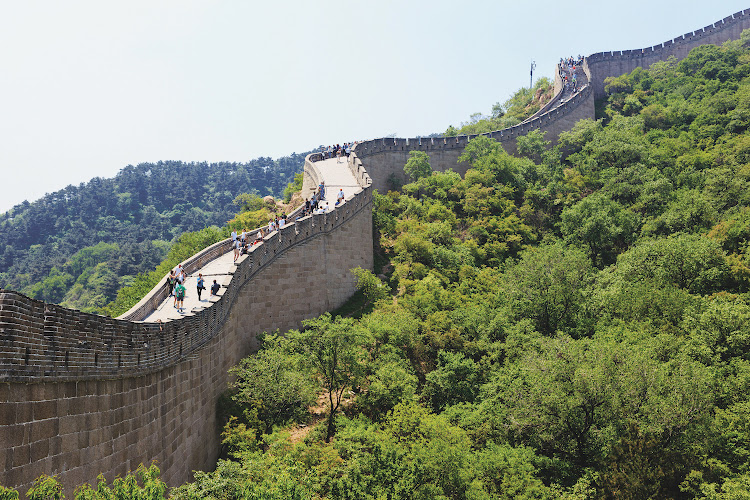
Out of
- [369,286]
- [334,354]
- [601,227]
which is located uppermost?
[601,227]

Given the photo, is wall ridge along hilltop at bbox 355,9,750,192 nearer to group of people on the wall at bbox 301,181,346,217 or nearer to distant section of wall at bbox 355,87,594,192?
distant section of wall at bbox 355,87,594,192

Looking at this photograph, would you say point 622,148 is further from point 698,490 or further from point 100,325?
point 100,325

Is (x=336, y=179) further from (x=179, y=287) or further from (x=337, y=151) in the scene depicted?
(x=179, y=287)

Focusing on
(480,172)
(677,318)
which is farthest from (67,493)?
(480,172)

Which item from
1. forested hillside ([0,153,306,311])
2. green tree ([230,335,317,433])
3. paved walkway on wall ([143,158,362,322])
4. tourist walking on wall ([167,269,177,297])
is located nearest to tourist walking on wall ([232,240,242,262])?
paved walkway on wall ([143,158,362,322])

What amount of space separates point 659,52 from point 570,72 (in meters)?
12.4

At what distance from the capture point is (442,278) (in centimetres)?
3734

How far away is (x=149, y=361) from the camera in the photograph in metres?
16.3

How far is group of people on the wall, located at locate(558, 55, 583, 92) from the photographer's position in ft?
222

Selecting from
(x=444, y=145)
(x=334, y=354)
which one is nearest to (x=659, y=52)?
(x=444, y=145)

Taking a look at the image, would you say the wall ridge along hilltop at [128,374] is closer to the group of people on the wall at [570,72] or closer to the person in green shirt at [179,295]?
the person in green shirt at [179,295]

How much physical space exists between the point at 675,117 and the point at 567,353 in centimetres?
4010

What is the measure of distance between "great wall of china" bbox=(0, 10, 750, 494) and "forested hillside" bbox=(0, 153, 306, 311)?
2500 inches

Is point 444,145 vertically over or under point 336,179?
over
